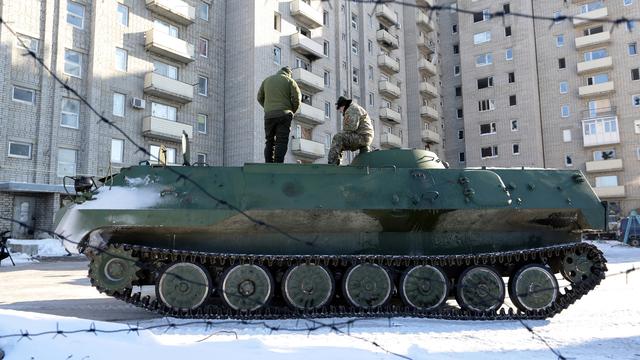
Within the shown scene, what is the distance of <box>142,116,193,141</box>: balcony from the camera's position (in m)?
29.2

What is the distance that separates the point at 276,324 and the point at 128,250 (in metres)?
2.67

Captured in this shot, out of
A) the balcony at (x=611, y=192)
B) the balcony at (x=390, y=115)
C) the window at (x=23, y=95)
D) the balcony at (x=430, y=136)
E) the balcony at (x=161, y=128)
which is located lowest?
the balcony at (x=611, y=192)

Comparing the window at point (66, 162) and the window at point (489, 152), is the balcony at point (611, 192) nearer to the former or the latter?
the window at point (489, 152)

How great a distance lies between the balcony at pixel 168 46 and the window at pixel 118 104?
354cm

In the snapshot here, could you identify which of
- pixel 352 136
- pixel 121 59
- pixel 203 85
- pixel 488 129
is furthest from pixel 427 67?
pixel 352 136

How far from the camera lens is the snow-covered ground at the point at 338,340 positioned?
566cm

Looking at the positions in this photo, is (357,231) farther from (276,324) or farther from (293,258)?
(276,324)

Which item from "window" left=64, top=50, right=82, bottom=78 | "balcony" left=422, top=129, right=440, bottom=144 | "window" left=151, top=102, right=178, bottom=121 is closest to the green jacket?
"window" left=64, top=50, right=82, bottom=78

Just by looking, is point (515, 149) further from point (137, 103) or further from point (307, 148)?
point (137, 103)

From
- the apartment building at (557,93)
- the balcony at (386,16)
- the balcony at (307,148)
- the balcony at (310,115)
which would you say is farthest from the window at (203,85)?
the apartment building at (557,93)

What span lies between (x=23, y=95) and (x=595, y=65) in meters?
45.9

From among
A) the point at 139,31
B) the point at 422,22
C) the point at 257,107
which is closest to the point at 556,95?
the point at 422,22

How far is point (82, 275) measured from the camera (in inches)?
608

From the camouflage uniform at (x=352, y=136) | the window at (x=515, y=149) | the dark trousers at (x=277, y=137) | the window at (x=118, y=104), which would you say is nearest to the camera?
the camouflage uniform at (x=352, y=136)
